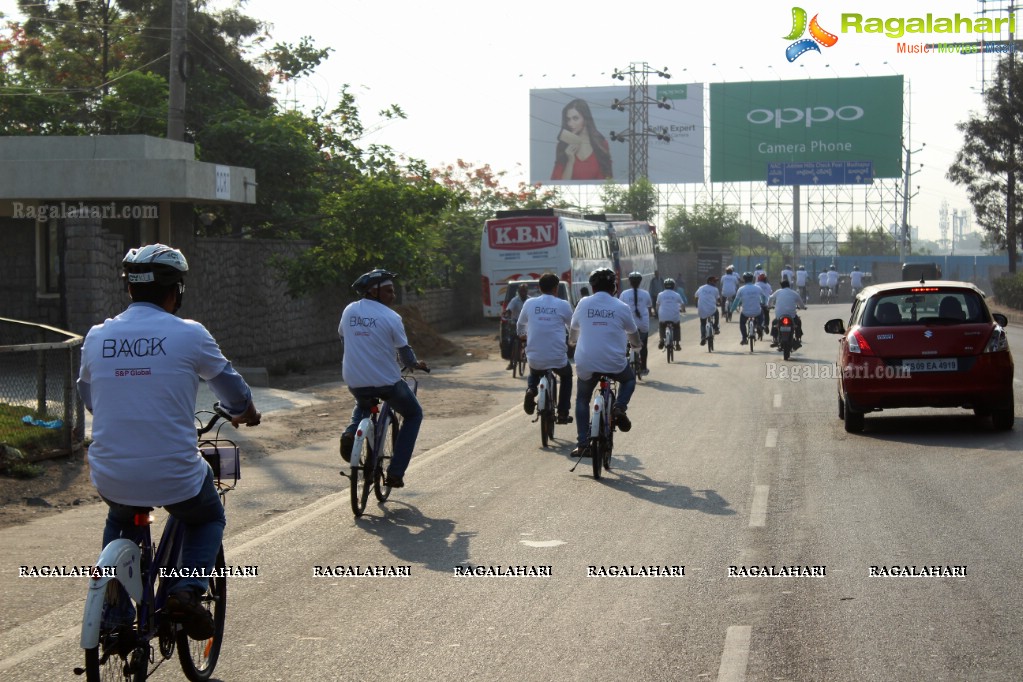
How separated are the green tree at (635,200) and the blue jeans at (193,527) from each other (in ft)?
217

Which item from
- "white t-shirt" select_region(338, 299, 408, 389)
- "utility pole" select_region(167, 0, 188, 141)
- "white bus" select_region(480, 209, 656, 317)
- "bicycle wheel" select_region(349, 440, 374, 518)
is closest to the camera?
"bicycle wheel" select_region(349, 440, 374, 518)

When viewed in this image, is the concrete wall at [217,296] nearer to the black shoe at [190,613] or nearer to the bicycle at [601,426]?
the bicycle at [601,426]

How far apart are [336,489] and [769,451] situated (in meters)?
4.39

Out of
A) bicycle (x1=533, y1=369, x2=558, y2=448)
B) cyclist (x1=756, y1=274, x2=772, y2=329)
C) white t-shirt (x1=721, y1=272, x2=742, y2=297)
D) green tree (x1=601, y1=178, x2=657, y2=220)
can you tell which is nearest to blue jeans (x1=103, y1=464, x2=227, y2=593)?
bicycle (x1=533, y1=369, x2=558, y2=448)

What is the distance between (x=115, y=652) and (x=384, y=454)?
18.3 ft

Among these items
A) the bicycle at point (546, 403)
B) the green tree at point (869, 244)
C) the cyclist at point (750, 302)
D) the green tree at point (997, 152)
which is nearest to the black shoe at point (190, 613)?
the bicycle at point (546, 403)

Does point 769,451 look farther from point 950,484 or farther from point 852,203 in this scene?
point 852,203

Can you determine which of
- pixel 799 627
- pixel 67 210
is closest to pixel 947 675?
pixel 799 627

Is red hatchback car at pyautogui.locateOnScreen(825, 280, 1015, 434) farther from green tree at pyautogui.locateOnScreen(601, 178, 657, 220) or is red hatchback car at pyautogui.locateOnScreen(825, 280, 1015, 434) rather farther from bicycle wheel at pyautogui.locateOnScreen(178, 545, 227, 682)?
green tree at pyautogui.locateOnScreen(601, 178, 657, 220)

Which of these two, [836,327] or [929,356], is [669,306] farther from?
[929,356]

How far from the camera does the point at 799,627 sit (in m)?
6.20

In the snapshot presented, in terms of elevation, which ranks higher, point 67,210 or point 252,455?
point 67,210

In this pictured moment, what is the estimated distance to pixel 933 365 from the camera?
13477 millimetres

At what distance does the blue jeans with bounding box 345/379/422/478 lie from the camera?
990 cm
